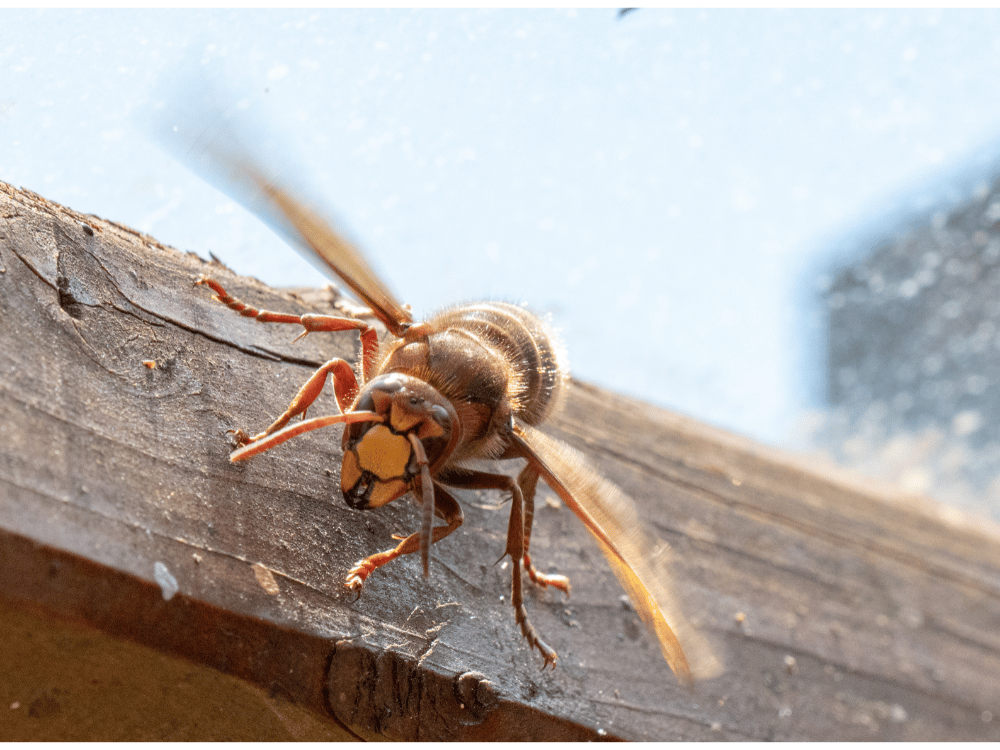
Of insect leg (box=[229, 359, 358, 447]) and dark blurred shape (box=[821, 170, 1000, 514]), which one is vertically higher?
insect leg (box=[229, 359, 358, 447])

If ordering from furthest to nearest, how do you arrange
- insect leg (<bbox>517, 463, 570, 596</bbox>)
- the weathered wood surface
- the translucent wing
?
insect leg (<bbox>517, 463, 570, 596</bbox>), the translucent wing, the weathered wood surface

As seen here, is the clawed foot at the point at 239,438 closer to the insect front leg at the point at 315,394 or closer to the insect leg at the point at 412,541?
the insect front leg at the point at 315,394

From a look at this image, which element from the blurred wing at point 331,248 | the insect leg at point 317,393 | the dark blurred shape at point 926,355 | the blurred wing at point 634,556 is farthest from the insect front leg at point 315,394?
the dark blurred shape at point 926,355

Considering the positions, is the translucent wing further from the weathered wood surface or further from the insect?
the weathered wood surface

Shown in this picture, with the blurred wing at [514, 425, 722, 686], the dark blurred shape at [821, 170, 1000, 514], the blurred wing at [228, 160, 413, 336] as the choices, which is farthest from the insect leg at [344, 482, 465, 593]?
the dark blurred shape at [821, 170, 1000, 514]

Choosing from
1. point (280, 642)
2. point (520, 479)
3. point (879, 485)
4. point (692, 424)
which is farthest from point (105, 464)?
point (879, 485)

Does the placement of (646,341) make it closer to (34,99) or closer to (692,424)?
(692,424)
